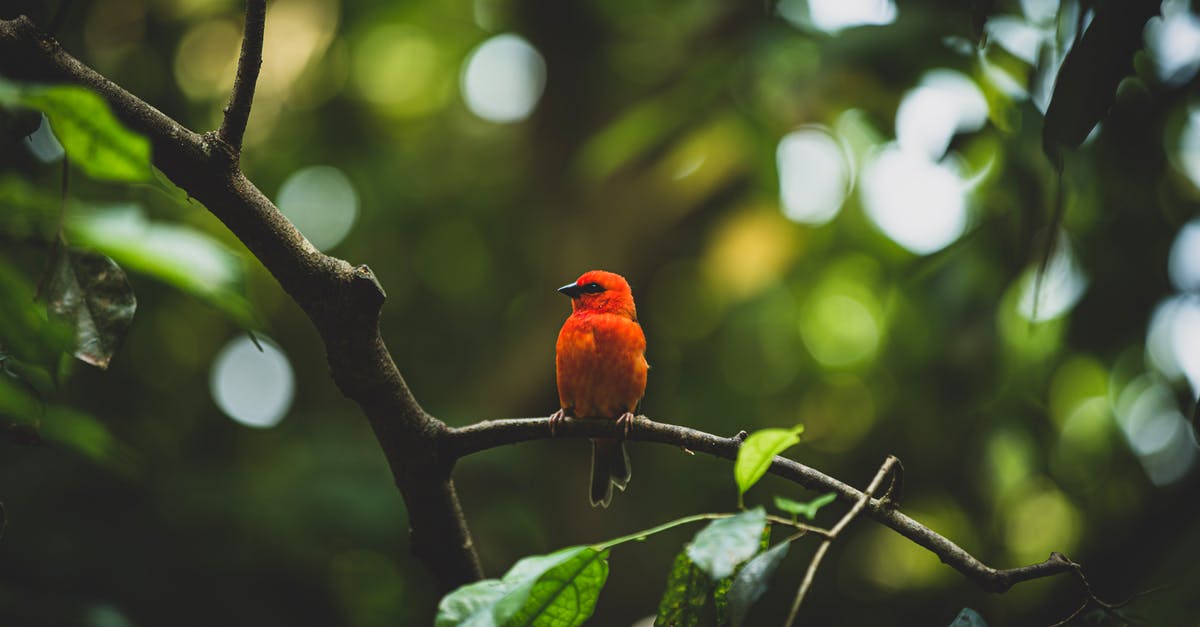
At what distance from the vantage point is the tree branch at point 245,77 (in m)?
1.49

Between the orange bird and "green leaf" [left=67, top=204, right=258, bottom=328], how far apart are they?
149 cm

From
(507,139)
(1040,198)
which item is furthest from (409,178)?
(1040,198)

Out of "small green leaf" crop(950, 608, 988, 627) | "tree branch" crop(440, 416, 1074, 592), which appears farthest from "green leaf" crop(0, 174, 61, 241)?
"small green leaf" crop(950, 608, 988, 627)

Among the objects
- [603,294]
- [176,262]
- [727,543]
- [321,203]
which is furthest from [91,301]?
[321,203]

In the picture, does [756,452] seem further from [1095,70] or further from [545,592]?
A: [1095,70]

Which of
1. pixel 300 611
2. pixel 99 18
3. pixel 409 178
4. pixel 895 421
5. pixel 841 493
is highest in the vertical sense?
Answer: pixel 99 18

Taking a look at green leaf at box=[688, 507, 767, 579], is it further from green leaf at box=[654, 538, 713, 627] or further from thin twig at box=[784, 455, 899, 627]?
green leaf at box=[654, 538, 713, 627]

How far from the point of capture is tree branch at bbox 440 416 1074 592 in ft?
4.80

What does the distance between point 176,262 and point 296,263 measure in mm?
313

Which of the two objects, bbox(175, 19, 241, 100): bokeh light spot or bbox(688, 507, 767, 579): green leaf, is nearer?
bbox(688, 507, 767, 579): green leaf

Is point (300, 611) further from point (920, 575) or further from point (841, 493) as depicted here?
point (920, 575)

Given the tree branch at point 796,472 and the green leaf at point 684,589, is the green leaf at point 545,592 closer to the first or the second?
the green leaf at point 684,589

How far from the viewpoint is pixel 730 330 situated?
6.44 metres

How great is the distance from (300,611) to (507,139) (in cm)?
452
